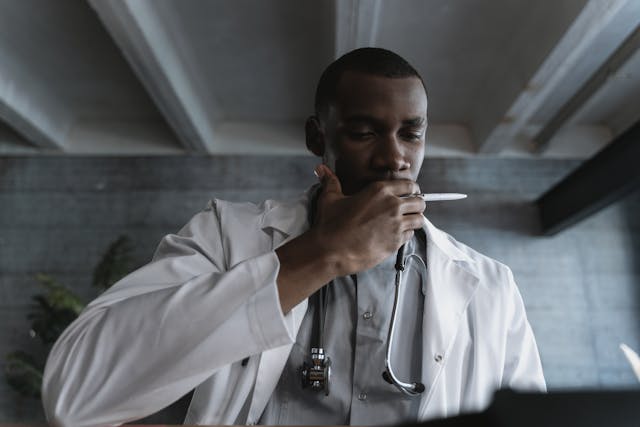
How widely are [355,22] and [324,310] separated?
2.60 meters

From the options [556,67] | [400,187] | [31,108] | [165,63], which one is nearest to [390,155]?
[400,187]

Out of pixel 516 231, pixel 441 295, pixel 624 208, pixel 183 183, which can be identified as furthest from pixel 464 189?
pixel 441 295

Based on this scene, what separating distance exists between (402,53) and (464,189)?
5.45ft

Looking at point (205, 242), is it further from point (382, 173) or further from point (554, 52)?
point (554, 52)

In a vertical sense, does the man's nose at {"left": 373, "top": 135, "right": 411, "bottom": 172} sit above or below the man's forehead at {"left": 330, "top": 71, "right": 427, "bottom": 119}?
below

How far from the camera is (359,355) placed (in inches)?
45.1

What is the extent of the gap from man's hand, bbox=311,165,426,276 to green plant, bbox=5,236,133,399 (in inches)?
156

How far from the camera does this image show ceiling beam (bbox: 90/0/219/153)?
3387mm

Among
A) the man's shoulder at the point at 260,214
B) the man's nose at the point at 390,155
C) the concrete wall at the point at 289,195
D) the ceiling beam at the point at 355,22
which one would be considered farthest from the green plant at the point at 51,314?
the man's nose at the point at 390,155

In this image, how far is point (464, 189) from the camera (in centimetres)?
536

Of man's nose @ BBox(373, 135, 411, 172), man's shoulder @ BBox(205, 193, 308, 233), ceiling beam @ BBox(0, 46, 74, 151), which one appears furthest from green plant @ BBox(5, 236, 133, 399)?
man's nose @ BBox(373, 135, 411, 172)

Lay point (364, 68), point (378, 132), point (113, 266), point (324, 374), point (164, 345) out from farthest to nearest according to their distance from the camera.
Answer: point (113, 266) < point (364, 68) < point (378, 132) < point (324, 374) < point (164, 345)

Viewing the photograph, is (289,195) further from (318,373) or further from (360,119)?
(318,373)

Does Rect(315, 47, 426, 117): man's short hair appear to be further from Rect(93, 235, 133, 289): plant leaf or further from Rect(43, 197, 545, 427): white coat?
Rect(93, 235, 133, 289): plant leaf
